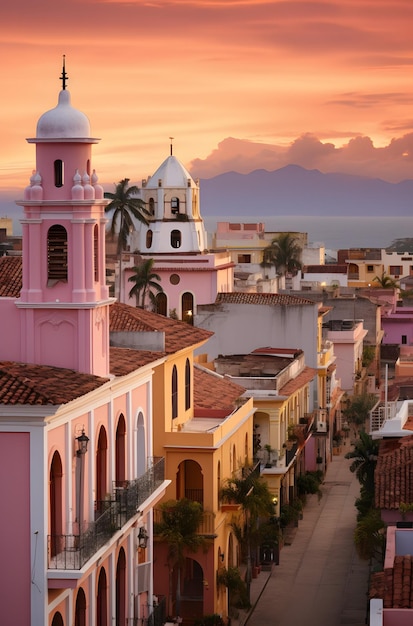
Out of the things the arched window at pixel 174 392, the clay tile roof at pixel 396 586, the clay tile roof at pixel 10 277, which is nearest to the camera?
the clay tile roof at pixel 396 586

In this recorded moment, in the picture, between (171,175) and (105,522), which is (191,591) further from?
A: (171,175)

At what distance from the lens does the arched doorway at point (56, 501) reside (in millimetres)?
30531

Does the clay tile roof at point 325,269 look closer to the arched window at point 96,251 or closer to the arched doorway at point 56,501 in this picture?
the arched window at point 96,251

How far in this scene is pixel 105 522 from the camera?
33.2 m

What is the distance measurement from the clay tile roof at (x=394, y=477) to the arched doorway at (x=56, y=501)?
10.8 metres

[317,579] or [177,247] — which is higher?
[177,247]

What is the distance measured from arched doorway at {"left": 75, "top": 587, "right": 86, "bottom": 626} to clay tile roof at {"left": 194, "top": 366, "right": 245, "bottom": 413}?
620 inches

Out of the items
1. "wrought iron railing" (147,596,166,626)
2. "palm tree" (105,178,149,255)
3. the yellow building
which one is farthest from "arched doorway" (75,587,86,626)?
"palm tree" (105,178,149,255)

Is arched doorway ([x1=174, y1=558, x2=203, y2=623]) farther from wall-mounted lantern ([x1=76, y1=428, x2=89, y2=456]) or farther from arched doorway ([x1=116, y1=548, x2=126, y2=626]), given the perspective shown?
wall-mounted lantern ([x1=76, y1=428, x2=89, y2=456])

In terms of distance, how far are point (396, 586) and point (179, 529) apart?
1355cm

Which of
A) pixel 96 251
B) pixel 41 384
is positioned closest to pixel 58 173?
pixel 96 251

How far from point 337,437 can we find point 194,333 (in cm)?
3474

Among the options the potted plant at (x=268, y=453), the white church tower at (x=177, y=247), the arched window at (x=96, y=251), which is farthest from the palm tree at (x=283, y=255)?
the arched window at (x=96, y=251)

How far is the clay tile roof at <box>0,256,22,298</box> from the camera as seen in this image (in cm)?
3516
